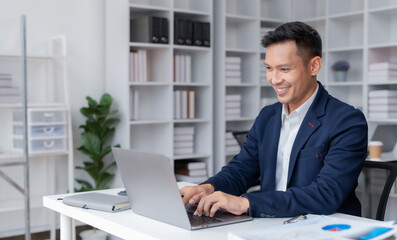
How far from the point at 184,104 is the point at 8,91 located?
4.90 feet

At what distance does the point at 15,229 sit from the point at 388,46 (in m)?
3.27

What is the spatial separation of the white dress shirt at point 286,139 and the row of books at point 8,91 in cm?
232

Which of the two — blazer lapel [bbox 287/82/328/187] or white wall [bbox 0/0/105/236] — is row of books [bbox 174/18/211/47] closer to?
white wall [bbox 0/0/105/236]

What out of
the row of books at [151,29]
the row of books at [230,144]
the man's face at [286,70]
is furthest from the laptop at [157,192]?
the row of books at [230,144]

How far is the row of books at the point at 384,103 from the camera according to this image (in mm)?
4160

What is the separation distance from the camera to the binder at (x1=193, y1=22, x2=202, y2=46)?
4.50 m

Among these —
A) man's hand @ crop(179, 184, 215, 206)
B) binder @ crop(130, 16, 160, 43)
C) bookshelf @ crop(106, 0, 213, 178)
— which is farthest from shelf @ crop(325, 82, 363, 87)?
man's hand @ crop(179, 184, 215, 206)

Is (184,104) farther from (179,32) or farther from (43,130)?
(43,130)

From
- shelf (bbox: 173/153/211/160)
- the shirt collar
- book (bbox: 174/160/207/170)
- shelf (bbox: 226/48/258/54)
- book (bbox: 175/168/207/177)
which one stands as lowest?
book (bbox: 175/168/207/177)

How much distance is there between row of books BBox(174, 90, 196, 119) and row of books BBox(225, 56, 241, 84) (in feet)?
1.43

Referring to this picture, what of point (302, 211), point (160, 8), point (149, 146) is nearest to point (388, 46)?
point (160, 8)

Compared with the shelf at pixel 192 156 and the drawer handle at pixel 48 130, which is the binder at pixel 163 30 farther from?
the drawer handle at pixel 48 130

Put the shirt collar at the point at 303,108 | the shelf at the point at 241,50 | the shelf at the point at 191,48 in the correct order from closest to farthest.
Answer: the shirt collar at the point at 303,108 → the shelf at the point at 191,48 → the shelf at the point at 241,50

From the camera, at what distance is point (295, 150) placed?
5.98 ft
